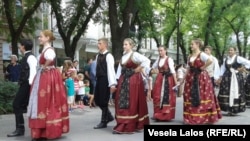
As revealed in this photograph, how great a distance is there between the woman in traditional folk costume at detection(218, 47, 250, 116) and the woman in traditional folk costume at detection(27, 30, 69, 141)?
5388 millimetres

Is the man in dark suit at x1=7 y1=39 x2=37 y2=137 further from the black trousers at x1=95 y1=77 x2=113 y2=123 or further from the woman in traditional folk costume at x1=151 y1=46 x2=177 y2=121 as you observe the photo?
the woman in traditional folk costume at x1=151 y1=46 x2=177 y2=121

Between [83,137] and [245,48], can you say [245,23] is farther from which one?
[83,137]

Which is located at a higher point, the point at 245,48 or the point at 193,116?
the point at 245,48

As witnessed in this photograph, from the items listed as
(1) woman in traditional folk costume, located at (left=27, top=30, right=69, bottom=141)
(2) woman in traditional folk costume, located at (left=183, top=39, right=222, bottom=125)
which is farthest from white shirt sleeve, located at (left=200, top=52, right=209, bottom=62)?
(1) woman in traditional folk costume, located at (left=27, top=30, right=69, bottom=141)

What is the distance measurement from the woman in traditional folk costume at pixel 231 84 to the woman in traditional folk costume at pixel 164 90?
171cm

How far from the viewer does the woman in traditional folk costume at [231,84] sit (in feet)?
38.1

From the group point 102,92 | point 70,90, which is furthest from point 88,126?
point 70,90

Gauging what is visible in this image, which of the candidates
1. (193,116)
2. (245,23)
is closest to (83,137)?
(193,116)

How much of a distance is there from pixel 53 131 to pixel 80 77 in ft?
22.8

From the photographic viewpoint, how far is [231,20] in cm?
4069

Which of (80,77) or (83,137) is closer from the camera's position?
(83,137)

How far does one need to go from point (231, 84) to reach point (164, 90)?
6.72 feet

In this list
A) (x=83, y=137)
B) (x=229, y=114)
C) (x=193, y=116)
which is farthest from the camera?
(x=229, y=114)

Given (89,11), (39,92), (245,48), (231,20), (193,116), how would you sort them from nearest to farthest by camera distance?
(39,92)
(193,116)
(89,11)
(231,20)
(245,48)
